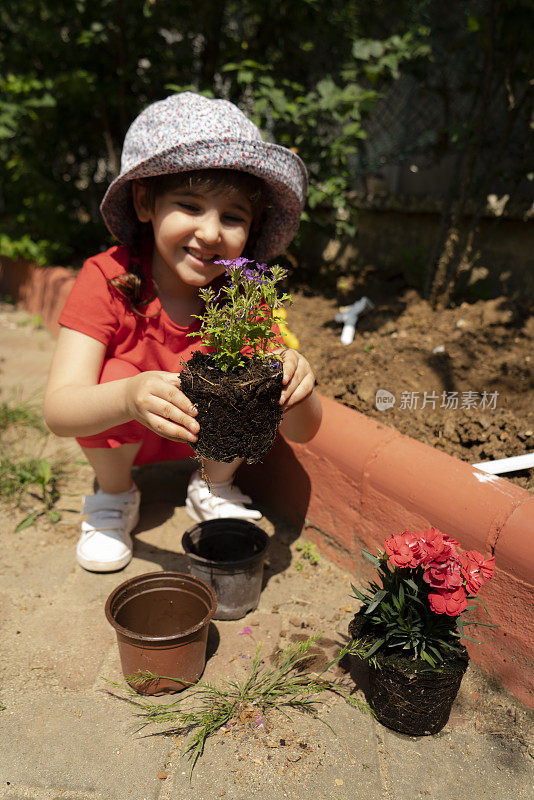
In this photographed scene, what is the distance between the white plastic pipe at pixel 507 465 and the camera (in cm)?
209

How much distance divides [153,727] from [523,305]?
281 cm

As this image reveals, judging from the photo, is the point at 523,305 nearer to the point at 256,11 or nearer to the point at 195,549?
the point at 195,549

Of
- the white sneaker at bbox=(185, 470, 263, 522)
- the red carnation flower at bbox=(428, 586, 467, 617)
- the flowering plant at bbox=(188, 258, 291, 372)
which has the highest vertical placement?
the flowering plant at bbox=(188, 258, 291, 372)

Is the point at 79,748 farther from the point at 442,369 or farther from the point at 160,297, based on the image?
the point at 442,369

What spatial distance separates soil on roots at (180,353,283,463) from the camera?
1.55 meters

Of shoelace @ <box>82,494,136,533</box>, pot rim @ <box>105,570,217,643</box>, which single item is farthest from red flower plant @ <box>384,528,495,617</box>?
shoelace @ <box>82,494,136,533</box>

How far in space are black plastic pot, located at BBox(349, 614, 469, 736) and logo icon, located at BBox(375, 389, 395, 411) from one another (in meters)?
1.18

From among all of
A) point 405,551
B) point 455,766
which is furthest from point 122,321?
point 455,766

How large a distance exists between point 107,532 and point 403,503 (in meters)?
1.10

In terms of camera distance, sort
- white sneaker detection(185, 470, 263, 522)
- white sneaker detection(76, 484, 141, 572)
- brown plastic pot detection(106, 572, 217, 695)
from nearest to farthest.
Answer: brown plastic pot detection(106, 572, 217, 695)
white sneaker detection(76, 484, 141, 572)
white sneaker detection(185, 470, 263, 522)

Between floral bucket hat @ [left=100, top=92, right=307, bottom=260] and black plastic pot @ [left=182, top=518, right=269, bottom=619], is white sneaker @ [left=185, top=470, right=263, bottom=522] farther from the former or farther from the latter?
floral bucket hat @ [left=100, top=92, right=307, bottom=260]

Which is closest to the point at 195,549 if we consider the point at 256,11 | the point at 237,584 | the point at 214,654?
the point at 237,584

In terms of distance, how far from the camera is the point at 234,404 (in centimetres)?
155

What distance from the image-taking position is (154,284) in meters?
2.21
